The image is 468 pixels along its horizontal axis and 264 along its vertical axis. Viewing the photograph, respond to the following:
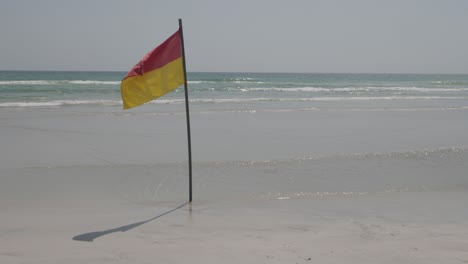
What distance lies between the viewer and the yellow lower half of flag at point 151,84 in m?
5.60

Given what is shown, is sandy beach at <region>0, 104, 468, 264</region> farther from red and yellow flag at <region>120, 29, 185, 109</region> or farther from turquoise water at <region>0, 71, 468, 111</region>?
turquoise water at <region>0, 71, 468, 111</region>

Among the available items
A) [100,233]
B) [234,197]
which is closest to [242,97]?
[234,197]

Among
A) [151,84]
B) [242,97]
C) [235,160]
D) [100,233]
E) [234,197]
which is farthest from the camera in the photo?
[242,97]

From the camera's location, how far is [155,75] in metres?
5.71

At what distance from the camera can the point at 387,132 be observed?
504 inches

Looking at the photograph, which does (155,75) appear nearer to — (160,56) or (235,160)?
(160,56)

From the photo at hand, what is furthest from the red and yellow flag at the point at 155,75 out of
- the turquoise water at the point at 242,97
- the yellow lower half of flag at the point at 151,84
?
the turquoise water at the point at 242,97

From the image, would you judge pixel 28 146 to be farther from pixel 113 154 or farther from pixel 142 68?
pixel 142 68

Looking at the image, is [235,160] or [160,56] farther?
[235,160]

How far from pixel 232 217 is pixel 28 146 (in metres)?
6.14

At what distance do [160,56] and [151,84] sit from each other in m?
0.35

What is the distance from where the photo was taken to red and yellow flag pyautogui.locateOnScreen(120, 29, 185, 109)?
5602 millimetres

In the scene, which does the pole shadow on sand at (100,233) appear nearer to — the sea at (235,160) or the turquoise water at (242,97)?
the sea at (235,160)

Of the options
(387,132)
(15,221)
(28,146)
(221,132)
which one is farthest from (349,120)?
(15,221)
